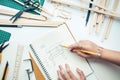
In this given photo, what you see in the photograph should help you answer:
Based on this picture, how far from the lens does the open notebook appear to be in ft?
3.28

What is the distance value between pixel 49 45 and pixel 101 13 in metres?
0.31

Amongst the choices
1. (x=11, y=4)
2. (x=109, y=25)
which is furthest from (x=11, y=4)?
(x=109, y=25)

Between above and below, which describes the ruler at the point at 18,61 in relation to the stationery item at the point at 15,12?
below

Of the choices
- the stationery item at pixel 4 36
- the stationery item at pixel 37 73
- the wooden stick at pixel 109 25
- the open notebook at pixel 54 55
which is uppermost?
the wooden stick at pixel 109 25

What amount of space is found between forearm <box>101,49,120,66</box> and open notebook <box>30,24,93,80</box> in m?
0.09

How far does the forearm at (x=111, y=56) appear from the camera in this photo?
0.99 m

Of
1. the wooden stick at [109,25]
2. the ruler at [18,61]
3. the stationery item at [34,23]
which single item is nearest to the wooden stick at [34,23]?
the stationery item at [34,23]

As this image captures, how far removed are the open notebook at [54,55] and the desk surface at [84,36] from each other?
3cm

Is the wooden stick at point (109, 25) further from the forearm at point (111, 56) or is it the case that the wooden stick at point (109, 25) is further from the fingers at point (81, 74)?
the fingers at point (81, 74)

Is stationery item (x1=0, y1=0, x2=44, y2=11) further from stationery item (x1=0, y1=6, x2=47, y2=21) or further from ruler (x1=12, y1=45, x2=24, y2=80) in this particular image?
Answer: ruler (x1=12, y1=45, x2=24, y2=80)

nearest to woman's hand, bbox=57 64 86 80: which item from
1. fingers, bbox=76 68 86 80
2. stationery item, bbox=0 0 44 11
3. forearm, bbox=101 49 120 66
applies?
fingers, bbox=76 68 86 80

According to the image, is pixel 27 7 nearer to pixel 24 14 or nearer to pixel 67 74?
pixel 24 14

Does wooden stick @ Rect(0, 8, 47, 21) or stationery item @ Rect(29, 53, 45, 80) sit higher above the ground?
wooden stick @ Rect(0, 8, 47, 21)

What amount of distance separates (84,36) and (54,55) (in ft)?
0.59
